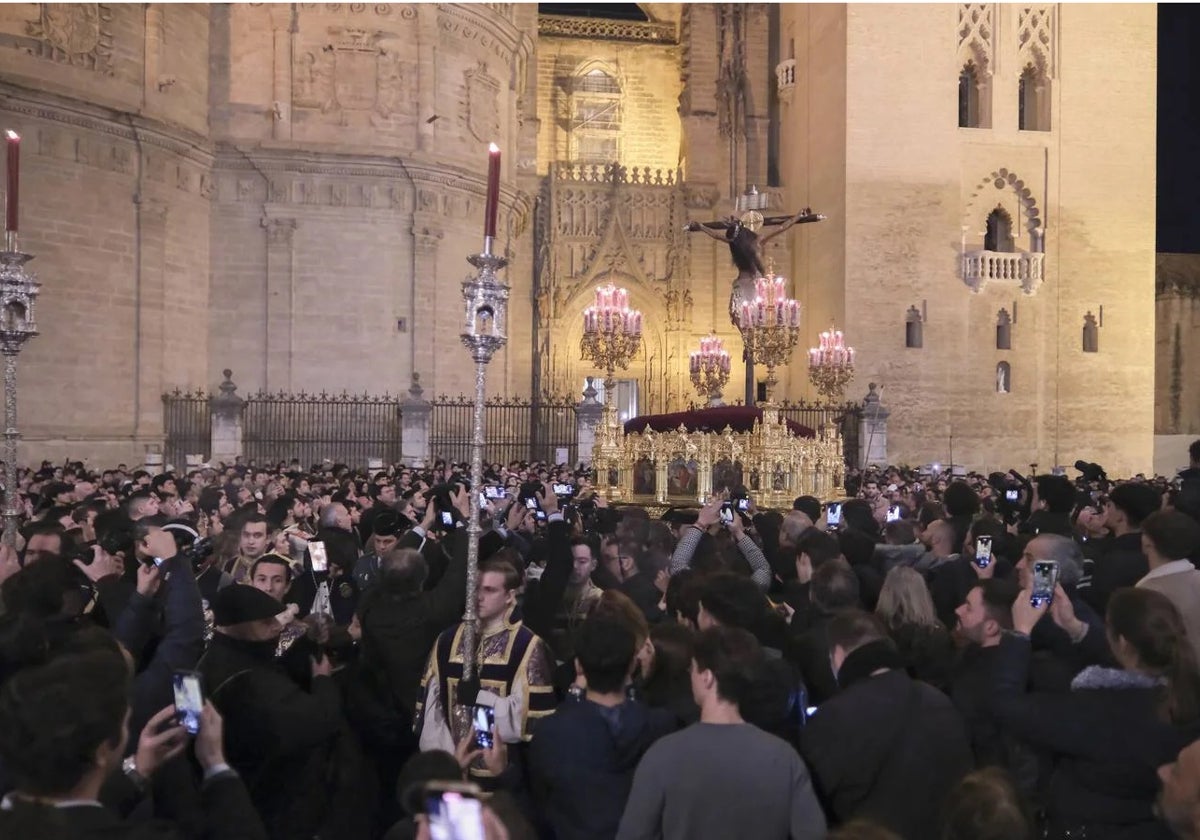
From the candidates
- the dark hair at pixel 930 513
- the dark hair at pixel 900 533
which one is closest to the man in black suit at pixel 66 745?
the dark hair at pixel 900 533

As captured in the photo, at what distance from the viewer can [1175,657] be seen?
12.0ft

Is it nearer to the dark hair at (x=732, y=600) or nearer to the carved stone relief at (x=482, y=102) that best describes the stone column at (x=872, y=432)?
the carved stone relief at (x=482, y=102)

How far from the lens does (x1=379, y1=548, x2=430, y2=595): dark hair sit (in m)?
5.33

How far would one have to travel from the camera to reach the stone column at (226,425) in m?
24.2

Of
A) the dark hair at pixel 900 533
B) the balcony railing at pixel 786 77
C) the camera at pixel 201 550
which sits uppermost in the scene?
the balcony railing at pixel 786 77

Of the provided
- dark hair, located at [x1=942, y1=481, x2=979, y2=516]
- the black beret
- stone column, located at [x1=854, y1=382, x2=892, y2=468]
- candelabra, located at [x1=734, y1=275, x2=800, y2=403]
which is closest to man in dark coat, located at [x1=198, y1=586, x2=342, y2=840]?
the black beret

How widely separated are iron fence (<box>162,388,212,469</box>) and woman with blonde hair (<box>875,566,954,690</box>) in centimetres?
2193

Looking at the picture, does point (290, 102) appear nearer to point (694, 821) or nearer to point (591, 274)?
point (591, 274)

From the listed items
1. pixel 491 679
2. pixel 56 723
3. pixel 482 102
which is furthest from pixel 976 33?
pixel 56 723

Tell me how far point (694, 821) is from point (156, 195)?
24.4 m

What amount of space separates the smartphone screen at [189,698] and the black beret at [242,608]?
2.82ft

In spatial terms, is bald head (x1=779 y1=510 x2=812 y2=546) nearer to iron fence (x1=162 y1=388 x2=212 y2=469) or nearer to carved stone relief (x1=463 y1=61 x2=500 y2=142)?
iron fence (x1=162 y1=388 x2=212 y2=469)

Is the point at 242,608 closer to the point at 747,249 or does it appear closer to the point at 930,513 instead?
the point at 930,513

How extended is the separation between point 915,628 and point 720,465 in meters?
10.4
